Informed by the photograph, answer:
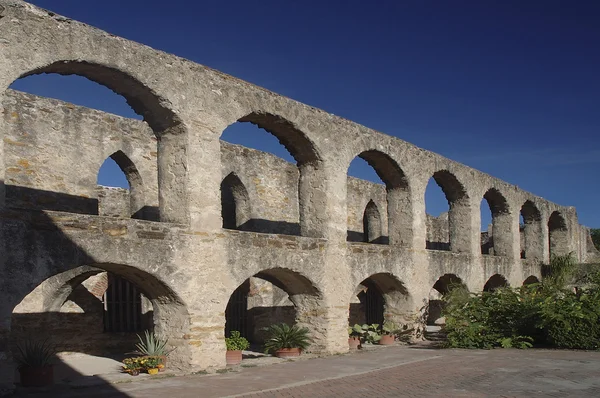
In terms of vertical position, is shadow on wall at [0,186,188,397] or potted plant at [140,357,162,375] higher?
shadow on wall at [0,186,188,397]

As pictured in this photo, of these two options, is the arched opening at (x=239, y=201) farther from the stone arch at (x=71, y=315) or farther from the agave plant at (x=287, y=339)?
the agave plant at (x=287, y=339)

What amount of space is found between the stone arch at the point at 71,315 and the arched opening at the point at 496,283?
11680 mm

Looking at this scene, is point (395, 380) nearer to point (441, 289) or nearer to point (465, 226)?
point (465, 226)

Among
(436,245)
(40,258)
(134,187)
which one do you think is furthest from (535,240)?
(40,258)

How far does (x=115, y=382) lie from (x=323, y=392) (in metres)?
3.22

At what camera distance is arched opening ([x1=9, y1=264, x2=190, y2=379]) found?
34.3 feet

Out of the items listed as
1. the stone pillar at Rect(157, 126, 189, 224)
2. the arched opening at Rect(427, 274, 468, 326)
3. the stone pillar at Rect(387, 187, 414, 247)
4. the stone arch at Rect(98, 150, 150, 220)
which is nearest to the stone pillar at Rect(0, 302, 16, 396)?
the stone pillar at Rect(157, 126, 189, 224)

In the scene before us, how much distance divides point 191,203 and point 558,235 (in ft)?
61.4

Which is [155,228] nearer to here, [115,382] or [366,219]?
[115,382]

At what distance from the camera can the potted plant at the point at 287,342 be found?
12.6 m

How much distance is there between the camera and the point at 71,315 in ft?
44.6

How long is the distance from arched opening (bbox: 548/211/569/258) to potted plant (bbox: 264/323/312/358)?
15397 millimetres

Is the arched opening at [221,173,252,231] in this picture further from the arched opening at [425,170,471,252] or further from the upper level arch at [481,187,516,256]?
the upper level arch at [481,187,516,256]

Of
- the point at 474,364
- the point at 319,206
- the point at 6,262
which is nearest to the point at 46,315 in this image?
the point at 6,262
